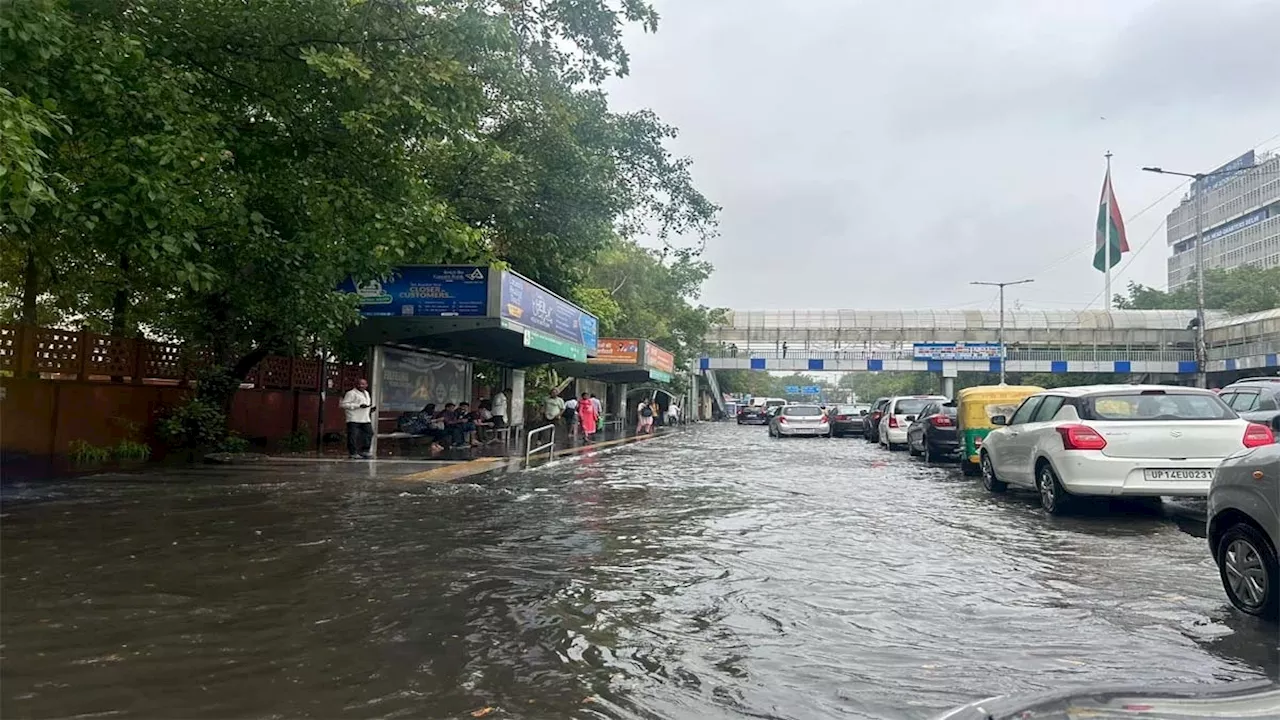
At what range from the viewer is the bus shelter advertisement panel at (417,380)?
17.9m

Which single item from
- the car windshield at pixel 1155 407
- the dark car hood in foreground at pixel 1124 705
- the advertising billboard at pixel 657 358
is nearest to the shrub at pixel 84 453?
the dark car hood in foreground at pixel 1124 705

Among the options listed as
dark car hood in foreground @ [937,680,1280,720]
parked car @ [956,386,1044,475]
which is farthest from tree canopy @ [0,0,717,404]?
parked car @ [956,386,1044,475]

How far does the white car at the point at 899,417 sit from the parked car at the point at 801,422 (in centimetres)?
798

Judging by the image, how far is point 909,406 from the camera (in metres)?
24.3

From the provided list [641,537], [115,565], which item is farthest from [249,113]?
[641,537]

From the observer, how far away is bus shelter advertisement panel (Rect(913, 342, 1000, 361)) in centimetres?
5894

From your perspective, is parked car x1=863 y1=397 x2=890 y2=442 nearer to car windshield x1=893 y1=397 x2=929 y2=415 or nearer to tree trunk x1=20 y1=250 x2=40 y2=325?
car windshield x1=893 y1=397 x2=929 y2=415

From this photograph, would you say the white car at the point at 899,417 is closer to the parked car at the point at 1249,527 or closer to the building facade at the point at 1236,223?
the parked car at the point at 1249,527

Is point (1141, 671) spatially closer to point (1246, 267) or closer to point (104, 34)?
point (104, 34)

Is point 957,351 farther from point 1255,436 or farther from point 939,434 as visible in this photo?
point 1255,436

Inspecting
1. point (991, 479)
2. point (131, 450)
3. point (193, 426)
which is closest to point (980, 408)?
point (991, 479)

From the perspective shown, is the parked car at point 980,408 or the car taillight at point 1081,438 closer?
the car taillight at point 1081,438

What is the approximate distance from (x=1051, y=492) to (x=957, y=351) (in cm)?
5223

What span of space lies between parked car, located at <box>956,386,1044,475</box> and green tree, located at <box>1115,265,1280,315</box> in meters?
55.4
